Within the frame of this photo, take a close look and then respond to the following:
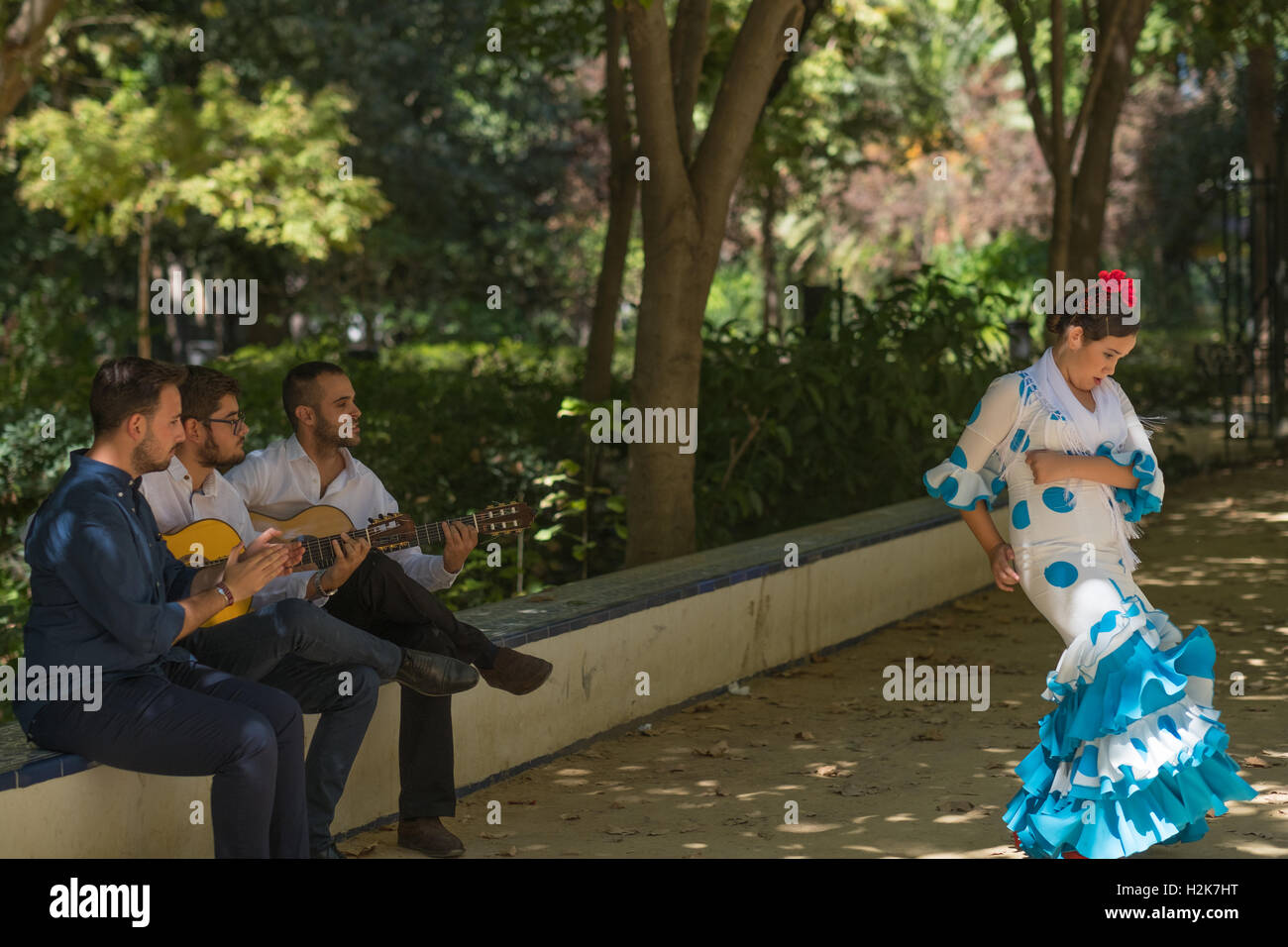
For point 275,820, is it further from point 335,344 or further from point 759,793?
point 335,344

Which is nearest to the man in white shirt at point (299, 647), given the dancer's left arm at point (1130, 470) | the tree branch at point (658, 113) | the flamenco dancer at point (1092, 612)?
the flamenco dancer at point (1092, 612)

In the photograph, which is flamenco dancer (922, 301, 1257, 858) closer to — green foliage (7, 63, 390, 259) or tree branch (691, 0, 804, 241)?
tree branch (691, 0, 804, 241)

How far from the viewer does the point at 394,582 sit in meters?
5.60

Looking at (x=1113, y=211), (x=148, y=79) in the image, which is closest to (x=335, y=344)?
(x=148, y=79)

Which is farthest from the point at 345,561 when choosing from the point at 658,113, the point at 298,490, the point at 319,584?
the point at 658,113

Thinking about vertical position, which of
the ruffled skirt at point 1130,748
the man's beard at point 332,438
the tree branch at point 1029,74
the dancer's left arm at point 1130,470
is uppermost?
the tree branch at point 1029,74

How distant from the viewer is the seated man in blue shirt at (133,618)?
433cm

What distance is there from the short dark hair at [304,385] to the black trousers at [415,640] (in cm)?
68

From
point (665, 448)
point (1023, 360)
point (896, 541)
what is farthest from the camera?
point (1023, 360)

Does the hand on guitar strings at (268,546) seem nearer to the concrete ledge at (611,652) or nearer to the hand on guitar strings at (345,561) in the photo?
the hand on guitar strings at (345,561)

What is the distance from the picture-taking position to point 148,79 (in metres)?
27.5

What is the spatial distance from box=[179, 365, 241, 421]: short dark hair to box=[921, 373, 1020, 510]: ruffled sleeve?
7.80 feet

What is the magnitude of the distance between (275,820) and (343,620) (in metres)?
0.97

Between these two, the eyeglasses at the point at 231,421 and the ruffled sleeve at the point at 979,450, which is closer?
the ruffled sleeve at the point at 979,450
